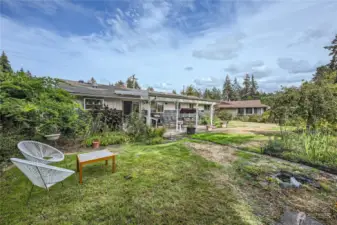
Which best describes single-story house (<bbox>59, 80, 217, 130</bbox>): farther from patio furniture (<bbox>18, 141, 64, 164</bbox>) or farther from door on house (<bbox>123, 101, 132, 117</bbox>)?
patio furniture (<bbox>18, 141, 64, 164</bbox>)

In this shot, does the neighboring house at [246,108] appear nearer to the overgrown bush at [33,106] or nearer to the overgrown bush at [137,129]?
the overgrown bush at [137,129]

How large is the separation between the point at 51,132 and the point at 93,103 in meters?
3.90

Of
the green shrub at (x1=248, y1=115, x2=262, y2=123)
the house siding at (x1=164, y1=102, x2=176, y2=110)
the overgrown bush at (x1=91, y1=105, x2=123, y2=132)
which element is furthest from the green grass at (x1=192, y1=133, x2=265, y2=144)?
the green shrub at (x1=248, y1=115, x2=262, y2=123)

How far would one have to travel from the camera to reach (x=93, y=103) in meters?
9.60

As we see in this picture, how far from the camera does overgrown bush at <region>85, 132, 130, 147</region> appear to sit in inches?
262

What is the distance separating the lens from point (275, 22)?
299 inches

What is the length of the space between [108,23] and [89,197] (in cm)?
917

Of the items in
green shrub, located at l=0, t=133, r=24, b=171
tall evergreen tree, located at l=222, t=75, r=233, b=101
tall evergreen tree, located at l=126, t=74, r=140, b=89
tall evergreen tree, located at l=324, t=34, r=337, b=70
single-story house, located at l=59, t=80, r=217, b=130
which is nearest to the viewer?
green shrub, located at l=0, t=133, r=24, b=171

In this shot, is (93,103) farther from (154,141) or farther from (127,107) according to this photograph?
(154,141)

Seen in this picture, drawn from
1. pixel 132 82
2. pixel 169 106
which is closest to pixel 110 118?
pixel 169 106

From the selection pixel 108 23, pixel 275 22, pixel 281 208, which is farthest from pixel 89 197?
pixel 275 22

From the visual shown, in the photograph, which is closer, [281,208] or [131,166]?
[281,208]

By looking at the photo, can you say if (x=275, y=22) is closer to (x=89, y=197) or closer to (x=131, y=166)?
(x=131, y=166)

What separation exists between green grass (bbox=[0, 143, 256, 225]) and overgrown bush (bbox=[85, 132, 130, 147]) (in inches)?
105
